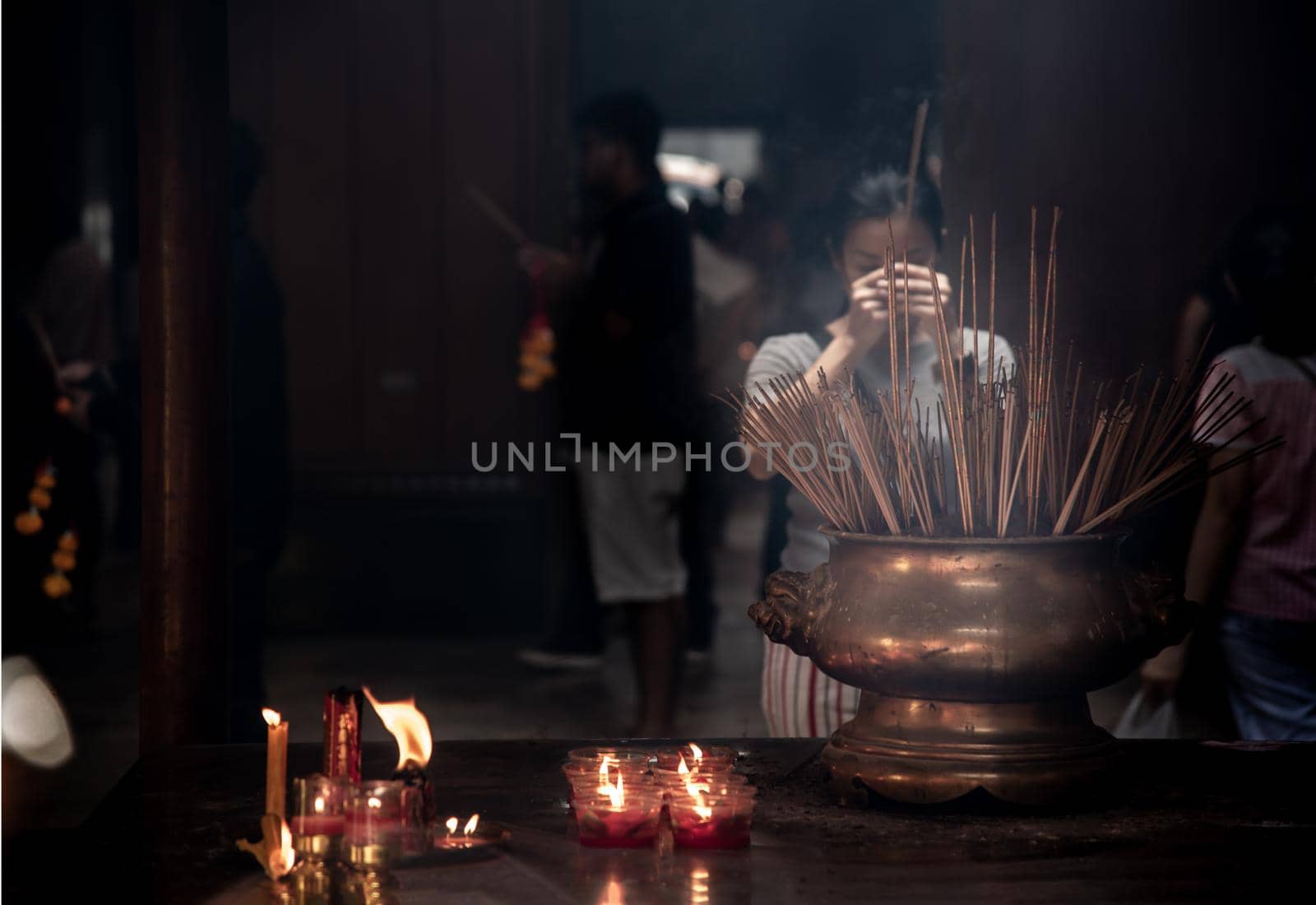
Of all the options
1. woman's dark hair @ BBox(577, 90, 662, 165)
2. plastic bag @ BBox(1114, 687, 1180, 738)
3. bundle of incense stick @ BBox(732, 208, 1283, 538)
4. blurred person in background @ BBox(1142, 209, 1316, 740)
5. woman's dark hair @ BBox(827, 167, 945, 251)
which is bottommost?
plastic bag @ BBox(1114, 687, 1180, 738)

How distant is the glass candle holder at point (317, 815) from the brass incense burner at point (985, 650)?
418mm

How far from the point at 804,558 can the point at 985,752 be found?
1.06 metres

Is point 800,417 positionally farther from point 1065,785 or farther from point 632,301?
point 632,301

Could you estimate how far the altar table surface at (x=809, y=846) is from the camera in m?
1.16

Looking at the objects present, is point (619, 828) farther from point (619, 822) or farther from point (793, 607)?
point (793, 607)

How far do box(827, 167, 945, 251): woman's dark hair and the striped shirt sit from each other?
16 cm

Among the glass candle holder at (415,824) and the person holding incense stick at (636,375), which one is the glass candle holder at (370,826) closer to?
the glass candle holder at (415,824)

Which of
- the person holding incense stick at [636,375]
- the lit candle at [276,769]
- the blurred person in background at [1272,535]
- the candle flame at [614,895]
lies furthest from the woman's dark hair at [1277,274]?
the lit candle at [276,769]

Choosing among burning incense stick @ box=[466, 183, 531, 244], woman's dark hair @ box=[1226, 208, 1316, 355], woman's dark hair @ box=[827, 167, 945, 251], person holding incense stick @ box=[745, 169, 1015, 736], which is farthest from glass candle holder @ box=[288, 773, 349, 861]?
burning incense stick @ box=[466, 183, 531, 244]

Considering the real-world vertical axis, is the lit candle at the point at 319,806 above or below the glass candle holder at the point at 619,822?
above

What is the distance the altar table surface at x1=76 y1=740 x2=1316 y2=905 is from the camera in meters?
1.16

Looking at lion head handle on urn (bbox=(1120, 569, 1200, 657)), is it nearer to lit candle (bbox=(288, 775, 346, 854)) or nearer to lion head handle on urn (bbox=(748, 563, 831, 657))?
lion head handle on urn (bbox=(748, 563, 831, 657))

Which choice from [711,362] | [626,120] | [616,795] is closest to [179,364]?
[616,795]

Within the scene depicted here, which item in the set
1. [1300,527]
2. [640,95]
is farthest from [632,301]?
[1300,527]
